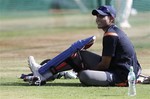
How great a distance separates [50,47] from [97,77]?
7431 millimetres

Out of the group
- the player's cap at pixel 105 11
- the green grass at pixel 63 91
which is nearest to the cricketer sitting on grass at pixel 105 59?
the player's cap at pixel 105 11

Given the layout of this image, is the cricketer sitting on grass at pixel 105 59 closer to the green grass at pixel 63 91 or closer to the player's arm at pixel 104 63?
the player's arm at pixel 104 63

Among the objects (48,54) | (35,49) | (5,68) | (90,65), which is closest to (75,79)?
(90,65)

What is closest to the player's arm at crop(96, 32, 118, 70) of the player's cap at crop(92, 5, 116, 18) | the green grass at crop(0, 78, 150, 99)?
the player's cap at crop(92, 5, 116, 18)

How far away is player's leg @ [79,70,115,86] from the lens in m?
10.3

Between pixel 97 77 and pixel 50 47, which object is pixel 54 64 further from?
pixel 50 47

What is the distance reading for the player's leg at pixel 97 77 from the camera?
10312 millimetres

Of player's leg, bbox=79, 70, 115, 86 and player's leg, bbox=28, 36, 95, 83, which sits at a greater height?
player's leg, bbox=28, 36, 95, 83

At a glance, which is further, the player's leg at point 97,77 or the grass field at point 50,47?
the player's leg at point 97,77

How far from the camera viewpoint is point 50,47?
58.0 ft

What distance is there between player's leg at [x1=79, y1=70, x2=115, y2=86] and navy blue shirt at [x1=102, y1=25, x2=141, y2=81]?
0.14 meters

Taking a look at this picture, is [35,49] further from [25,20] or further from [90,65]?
[25,20]

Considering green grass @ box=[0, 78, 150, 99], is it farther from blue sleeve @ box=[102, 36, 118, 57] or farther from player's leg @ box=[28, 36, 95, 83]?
blue sleeve @ box=[102, 36, 118, 57]

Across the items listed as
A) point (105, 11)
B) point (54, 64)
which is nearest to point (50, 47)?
point (54, 64)
